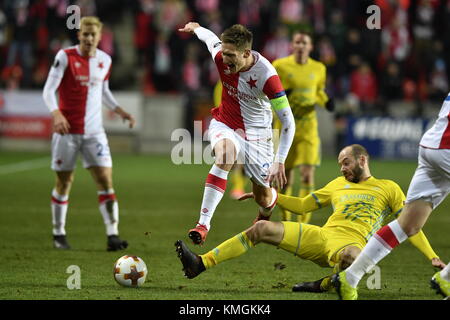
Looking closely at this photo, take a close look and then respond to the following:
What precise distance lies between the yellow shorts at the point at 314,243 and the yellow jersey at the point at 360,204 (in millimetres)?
163

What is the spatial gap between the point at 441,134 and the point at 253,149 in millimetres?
2004

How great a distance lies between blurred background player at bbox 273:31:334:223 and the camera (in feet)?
32.6

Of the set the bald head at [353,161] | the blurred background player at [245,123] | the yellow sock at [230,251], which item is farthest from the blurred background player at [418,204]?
the blurred background player at [245,123]

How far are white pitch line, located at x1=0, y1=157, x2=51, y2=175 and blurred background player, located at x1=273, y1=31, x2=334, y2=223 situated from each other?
24.6 feet

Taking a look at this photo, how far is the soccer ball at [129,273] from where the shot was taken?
21.9 feet

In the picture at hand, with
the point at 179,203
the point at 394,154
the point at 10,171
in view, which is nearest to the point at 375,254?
the point at 179,203

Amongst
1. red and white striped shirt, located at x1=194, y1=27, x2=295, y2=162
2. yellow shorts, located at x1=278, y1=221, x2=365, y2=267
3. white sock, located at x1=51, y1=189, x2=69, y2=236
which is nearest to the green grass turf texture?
white sock, located at x1=51, y1=189, x2=69, y2=236

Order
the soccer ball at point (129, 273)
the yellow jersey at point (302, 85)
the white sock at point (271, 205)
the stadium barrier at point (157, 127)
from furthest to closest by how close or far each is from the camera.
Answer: the stadium barrier at point (157, 127)
the yellow jersey at point (302, 85)
the white sock at point (271, 205)
the soccer ball at point (129, 273)

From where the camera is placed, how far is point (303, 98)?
9.98m

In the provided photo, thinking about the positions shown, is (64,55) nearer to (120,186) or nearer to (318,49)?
(120,186)

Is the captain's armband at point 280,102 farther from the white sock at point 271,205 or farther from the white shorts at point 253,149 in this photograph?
the white sock at point 271,205

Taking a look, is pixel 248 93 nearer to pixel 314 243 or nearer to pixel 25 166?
pixel 314 243

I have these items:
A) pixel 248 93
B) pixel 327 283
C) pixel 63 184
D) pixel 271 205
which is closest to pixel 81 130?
pixel 63 184

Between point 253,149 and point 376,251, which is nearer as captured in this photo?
point 376,251
